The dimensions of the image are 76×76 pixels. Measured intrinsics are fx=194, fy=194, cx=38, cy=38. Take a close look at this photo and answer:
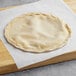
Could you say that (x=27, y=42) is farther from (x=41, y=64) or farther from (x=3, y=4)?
(x=3, y=4)

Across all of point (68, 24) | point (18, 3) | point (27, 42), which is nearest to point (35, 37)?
point (27, 42)

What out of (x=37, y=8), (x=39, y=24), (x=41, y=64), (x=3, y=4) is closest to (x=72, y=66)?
(x=41, y=64)

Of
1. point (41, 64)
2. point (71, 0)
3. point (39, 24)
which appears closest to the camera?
point (41, 64)

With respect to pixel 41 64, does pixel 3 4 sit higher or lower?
higher

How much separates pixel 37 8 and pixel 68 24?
0.56 feet

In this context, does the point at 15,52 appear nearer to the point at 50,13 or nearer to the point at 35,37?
the point at 35,37

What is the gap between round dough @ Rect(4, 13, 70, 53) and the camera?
659 millimetres

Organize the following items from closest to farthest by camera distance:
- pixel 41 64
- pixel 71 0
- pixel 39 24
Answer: pixel 41 64
pixel 39 24
pixel 71 0

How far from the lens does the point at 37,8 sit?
2.79ft

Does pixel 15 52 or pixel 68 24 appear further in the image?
pixel 68 24

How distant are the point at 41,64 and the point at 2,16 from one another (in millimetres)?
293

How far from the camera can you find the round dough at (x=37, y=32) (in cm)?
66

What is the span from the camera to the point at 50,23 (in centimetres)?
76

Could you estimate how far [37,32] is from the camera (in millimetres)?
712
